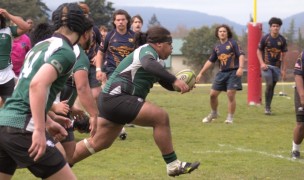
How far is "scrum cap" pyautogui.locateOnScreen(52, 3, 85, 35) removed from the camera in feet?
17.6

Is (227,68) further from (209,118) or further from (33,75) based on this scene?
(33,75)

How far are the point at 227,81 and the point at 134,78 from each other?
743 centimetres

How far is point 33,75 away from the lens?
5.20 m

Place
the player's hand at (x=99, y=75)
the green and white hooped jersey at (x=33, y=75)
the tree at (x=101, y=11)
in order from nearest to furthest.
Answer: the green and white hooped jersey at (x=33, y=75)
the player's hand at (x=99, y=75)
the tree at (x=101, y=11)

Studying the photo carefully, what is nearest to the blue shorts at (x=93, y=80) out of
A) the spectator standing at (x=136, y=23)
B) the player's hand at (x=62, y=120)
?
the spectator standing at (x=136, y=23)

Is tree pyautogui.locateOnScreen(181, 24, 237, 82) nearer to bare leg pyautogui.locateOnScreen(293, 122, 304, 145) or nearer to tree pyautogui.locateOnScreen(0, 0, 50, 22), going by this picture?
tree pyautogui.locateOnScreen(0, 0, 50, 22)

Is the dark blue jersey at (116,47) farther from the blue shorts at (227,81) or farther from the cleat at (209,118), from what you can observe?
the cleat at (209,118)

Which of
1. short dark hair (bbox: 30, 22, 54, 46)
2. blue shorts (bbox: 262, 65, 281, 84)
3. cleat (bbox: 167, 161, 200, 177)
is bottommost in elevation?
blue shorts (bbox: 262, 65, 281, 84)

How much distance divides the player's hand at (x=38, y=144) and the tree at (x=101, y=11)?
59589 mm

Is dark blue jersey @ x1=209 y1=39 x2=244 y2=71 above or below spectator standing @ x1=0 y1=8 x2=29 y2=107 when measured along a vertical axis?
→ below

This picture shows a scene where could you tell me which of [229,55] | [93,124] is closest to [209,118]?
[229,55]

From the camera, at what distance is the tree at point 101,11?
64438 millimetres

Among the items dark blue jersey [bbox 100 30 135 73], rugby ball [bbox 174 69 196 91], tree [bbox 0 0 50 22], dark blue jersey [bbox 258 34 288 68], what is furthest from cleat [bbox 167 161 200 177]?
tree [bbox 0 0 50 22]

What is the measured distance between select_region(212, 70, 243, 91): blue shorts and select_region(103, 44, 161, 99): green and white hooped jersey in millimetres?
7127
